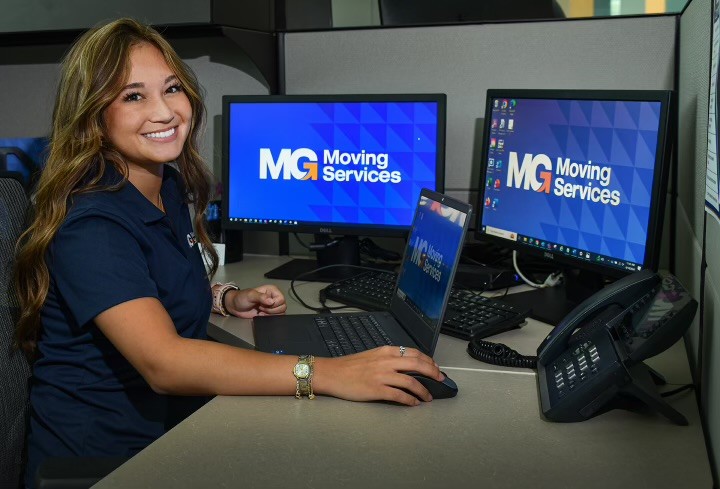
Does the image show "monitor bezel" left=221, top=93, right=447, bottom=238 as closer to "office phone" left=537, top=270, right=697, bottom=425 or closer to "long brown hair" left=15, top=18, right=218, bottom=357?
A: "long brown hair" left=15, top=18, right=218, bottom=357

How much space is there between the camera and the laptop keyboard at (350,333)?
137 cm

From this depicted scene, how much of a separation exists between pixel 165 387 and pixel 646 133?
34.6 inches

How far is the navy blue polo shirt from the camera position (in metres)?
1.24

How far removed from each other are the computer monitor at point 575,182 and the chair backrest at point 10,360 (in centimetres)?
91


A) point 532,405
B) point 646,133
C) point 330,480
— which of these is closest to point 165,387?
point 330,480

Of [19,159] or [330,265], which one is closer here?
[330,265]

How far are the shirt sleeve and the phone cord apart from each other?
Result: 506mm

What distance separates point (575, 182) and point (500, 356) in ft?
1.39

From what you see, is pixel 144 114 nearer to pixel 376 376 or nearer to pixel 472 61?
pixel 376 376

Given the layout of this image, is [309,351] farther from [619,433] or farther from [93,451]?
[619,433]

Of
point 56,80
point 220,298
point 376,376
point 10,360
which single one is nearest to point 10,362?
point 10,360

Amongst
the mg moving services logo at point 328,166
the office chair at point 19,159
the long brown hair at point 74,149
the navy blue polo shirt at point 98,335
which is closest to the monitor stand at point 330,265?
the mg moving services logo at point 328,166

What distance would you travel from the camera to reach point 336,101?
195 cm

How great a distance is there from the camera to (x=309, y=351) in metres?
1.36
